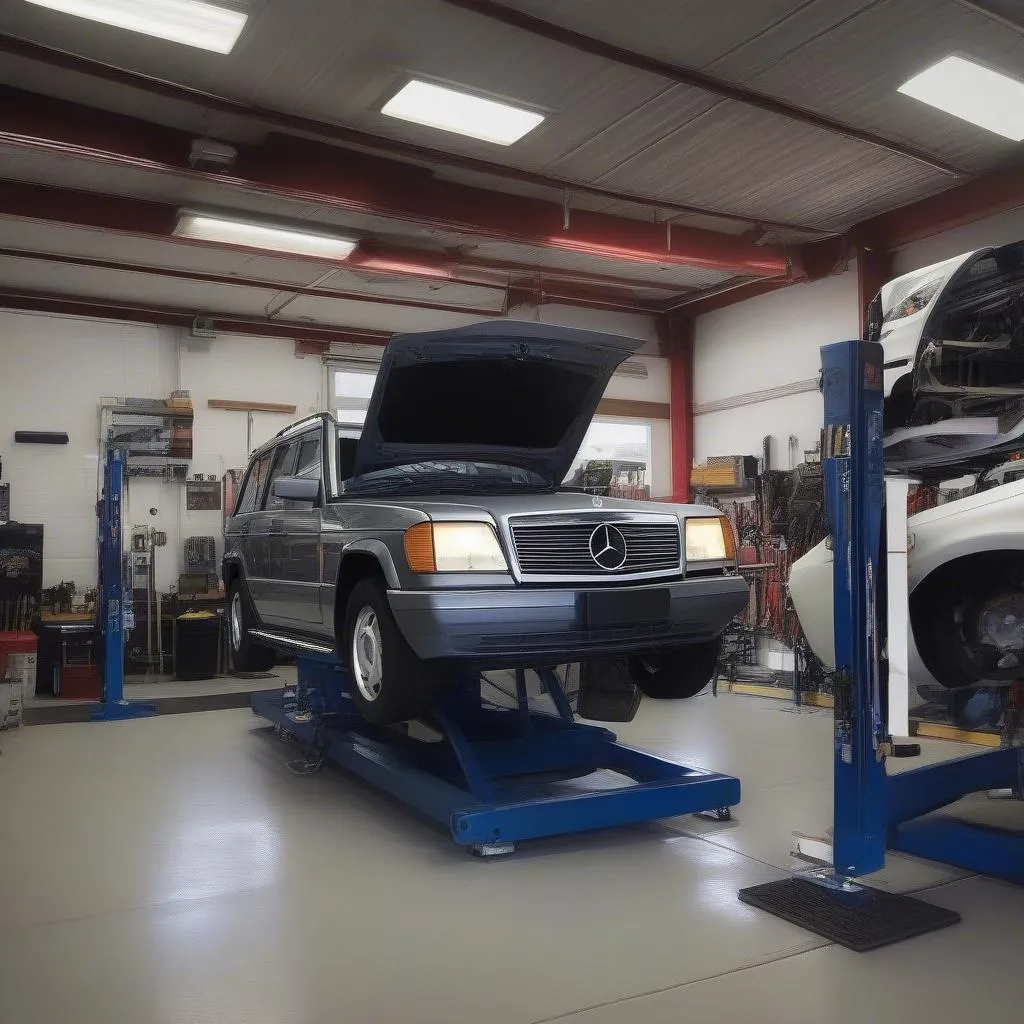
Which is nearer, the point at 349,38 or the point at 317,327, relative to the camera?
the point at 349,38

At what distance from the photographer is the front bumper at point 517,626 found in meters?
3.55

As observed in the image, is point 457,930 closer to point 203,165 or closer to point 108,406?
point 203,165

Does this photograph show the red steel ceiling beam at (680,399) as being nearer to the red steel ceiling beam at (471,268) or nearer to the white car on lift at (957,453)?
the red steel ceiling beam at (471,268)

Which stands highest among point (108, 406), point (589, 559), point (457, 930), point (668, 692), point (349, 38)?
point (349, 38)

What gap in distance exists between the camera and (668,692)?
4.51 metres

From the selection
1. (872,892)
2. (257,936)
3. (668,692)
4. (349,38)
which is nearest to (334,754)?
(668,692)

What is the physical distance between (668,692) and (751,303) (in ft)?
23.3

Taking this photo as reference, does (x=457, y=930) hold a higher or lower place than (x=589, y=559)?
lower

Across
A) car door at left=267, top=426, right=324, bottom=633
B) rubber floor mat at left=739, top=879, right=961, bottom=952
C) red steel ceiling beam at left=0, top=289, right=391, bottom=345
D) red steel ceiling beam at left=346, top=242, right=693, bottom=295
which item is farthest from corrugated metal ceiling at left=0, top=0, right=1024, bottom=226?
rubber floor mat at left=739, top=879, right=961, bottom=952

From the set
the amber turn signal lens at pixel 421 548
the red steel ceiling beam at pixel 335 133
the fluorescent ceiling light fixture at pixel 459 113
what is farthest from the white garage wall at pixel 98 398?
the amber turn signal lens at pixel 421 548

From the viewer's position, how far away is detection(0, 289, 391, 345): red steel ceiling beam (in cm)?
956

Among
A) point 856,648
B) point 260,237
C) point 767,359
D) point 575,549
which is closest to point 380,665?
point 575,549

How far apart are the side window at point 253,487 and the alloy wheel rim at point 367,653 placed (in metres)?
2.37

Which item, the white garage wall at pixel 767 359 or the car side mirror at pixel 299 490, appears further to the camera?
the white garage wall at pixel 767 359
